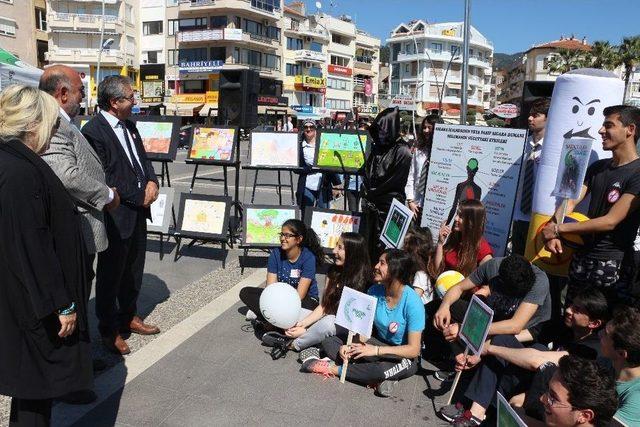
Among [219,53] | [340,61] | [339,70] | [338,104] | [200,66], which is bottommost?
[338,104]

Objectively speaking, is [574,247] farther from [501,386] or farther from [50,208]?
[50,208]

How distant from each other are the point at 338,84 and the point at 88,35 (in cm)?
2996

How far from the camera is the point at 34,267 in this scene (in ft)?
7.37

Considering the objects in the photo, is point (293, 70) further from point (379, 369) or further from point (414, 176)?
point (379, 369)

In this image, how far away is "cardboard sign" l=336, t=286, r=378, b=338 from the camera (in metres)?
3.70

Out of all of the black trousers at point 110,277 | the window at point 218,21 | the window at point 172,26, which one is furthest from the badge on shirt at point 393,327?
the window at point 172,26

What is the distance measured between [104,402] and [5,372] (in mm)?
1288

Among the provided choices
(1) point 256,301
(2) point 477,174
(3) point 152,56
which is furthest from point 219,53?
(1) point 256,301

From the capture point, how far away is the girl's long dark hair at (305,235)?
4.78 metres

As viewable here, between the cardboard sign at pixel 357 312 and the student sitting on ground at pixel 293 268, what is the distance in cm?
92

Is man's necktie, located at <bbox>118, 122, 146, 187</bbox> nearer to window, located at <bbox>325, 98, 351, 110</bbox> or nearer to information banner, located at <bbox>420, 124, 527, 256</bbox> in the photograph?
information banner, located at <bbox>420, 124, 527, 256</bbox>

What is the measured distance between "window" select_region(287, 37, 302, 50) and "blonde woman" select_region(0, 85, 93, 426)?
5868cm

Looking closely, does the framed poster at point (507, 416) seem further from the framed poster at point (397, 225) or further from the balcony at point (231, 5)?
the balcony at point (231, 5)

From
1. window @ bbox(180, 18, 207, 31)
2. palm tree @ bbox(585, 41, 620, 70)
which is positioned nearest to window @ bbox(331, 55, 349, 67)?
window @ bbox(180, 18, 207, 31)
